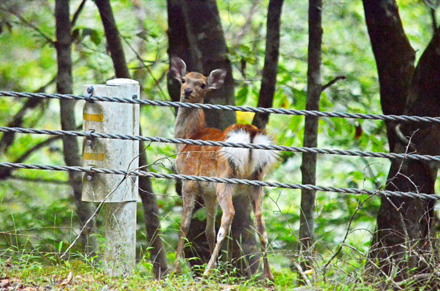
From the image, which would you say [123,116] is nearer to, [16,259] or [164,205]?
[16,259]

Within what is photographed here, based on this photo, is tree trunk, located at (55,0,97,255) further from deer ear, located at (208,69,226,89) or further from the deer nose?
deer ear, located at (208,69,226,89)

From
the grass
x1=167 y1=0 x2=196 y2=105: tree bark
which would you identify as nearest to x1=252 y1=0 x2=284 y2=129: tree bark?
x1=167 y1=0 x2=196 y2=105: tree bark

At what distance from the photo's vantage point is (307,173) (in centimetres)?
628

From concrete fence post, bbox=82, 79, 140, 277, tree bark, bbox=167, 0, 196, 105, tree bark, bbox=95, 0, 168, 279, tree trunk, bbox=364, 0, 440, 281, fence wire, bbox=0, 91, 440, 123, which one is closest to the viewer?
fence wire, bbox=0, 91, 440, 123

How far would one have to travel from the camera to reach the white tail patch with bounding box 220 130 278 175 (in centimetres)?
517

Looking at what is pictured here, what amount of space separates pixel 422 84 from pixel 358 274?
2549 mm

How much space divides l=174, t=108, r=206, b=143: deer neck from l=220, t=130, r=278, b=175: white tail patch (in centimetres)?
108

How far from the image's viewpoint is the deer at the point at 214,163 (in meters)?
5.19

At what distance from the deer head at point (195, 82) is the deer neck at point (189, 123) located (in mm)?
130

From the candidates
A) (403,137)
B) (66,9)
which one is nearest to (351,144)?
(403,137)

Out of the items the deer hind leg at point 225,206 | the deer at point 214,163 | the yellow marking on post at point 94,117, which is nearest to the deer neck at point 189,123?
the deer at point 214,163

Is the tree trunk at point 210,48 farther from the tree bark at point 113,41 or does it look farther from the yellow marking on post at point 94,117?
the yellow marking on post at point 94,117

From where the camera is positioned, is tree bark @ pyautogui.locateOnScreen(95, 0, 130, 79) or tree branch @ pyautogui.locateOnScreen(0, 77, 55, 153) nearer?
tree bark @ pyautogui.locateOnScreen(95, 0, 130, 79)

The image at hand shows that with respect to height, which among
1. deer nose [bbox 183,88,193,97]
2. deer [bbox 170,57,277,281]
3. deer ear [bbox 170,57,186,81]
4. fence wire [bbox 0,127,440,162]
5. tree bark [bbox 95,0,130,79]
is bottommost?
deer [bbox 170,57,277,281]
